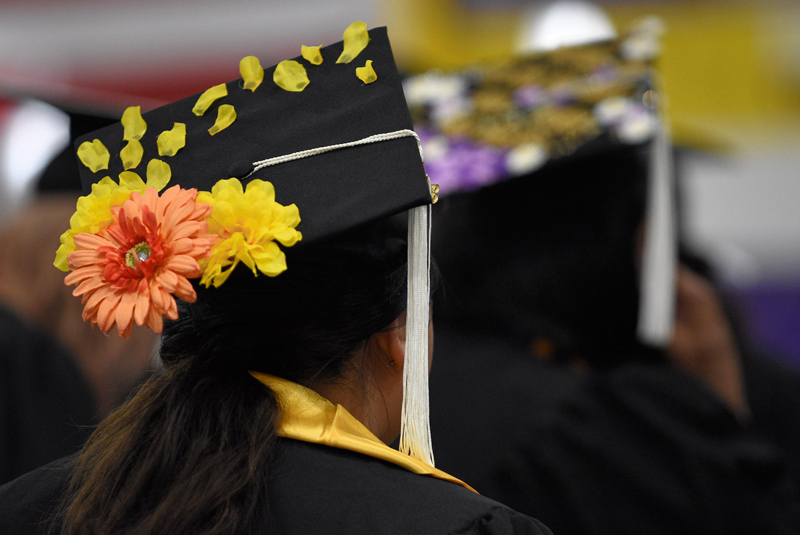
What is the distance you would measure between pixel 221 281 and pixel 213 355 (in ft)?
0.45

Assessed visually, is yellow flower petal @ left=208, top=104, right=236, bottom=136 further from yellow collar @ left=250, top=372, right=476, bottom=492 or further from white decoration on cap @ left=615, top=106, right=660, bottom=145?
white decoration on cap @ left=615, top=106, right=660, bottom=145

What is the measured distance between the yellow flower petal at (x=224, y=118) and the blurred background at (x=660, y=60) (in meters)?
2.72

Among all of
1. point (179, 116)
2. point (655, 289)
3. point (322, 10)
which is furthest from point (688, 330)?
point (322, 10)

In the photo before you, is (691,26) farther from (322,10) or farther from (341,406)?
(341,406)

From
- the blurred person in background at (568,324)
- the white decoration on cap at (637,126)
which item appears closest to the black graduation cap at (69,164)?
the blurred person in background at (568,324)

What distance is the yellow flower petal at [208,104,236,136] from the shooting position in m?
0.84

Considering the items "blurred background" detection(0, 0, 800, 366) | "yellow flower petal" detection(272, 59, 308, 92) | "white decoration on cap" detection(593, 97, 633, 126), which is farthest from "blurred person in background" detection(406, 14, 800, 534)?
"blurred background" detection(0, 0, 800, 366)

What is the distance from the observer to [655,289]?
1.64 metres

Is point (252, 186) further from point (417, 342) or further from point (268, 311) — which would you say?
point (417, 342)

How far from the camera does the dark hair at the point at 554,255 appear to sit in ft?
5.80

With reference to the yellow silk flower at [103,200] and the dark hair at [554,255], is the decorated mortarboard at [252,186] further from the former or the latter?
the dark hair at [554,255]

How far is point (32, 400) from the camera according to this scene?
173 cm

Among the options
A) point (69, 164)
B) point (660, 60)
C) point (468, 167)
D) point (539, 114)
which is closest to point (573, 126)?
point (539, 114)

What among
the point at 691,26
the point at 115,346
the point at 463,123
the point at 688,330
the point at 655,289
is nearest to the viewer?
the point at 655,289
